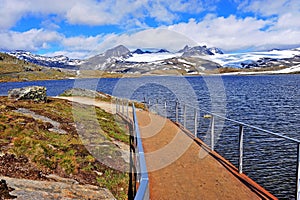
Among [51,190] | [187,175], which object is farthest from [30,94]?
[187,175]

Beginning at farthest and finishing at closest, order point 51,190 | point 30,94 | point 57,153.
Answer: point 30,94 < point 57,153 < point 51,190

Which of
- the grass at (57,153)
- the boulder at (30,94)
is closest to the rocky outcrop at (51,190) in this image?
the grass at (57,153)

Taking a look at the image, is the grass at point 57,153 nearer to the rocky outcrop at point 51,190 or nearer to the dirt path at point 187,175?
the rocky outcrop at point 51,190

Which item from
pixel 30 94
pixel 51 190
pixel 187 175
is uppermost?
pixel 30 94

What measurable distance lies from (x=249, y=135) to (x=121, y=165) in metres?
11.8

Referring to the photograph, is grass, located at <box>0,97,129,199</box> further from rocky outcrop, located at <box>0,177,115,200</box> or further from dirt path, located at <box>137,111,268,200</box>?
dirt path, located at <box>137,111,268,200</box>

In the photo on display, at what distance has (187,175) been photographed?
8281mm

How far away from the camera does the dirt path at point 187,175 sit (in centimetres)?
700

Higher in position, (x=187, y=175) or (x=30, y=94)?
(x=30, y=94)

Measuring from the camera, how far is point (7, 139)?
10.7 m

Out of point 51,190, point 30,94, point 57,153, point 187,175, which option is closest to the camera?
point 51,190

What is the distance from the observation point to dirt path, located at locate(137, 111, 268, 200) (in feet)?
23.0

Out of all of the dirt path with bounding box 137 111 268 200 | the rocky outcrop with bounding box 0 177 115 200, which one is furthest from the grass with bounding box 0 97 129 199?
Result: the dirt path with bounding box 137 111 268 200

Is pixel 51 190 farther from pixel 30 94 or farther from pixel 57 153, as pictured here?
pixel 30 94
